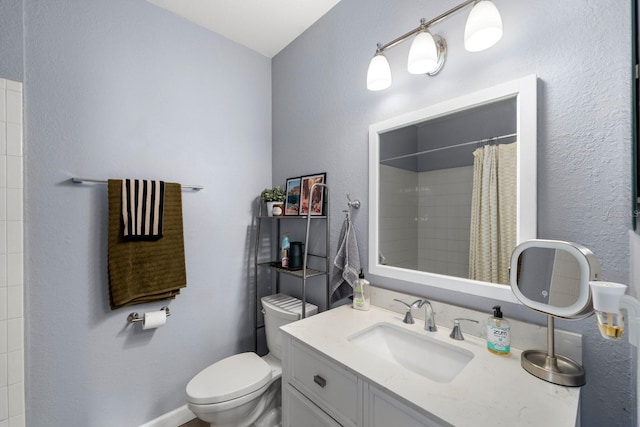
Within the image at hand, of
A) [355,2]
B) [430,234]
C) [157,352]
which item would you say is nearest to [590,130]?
[430,234]

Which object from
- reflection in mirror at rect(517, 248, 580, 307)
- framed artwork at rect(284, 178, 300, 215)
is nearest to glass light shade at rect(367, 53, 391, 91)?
framed artwork at rect(284, 178, 300, 215)

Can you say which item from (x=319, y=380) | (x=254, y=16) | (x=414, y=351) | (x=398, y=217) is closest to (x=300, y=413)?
(x=319, y=380)

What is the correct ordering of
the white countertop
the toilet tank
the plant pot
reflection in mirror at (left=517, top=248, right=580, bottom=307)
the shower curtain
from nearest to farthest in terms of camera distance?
1. the white countertop
2. reflection in mirror at (left=517, top=248, right=580, bottom=307)
3. the shower curtain
4. the toilet tank
5. the plant pot

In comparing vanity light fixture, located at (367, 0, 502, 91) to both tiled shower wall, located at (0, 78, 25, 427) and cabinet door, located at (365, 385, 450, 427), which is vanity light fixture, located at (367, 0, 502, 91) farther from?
tiled shower wall, located at (0, 78, 25, 427)

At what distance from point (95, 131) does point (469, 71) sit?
1.81m

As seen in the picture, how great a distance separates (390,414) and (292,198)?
1328mm

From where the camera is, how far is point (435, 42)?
1.15 m

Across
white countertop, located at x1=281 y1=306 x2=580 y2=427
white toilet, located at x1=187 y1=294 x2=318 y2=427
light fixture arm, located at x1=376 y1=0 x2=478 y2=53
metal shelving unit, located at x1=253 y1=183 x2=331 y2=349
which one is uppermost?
light fixture arm, located at x1=376 y1=0 x2=478 y2=53

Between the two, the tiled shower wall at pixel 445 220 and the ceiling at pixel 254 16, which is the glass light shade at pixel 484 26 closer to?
the tiled shower wall at pixel 445 220

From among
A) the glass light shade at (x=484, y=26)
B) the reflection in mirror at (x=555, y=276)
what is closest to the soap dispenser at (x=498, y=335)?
the reflection in mirror at (x=555, y=276)

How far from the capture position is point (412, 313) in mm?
1229

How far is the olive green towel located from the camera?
136 centimetres

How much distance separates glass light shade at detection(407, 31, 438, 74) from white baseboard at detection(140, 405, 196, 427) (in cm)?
226

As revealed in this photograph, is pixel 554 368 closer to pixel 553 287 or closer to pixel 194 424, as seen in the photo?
pixel 553 287
